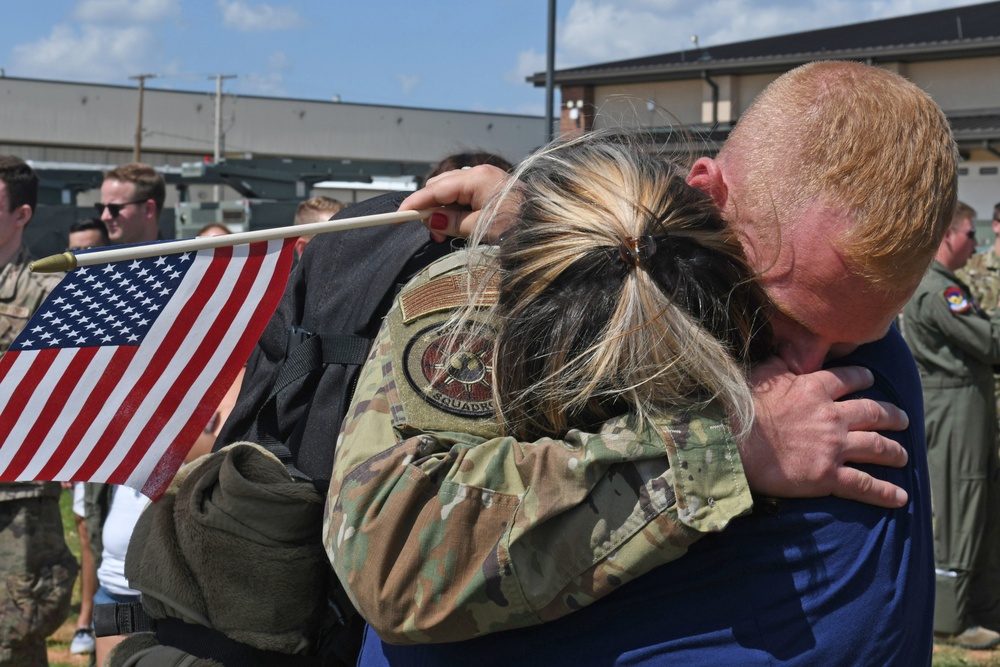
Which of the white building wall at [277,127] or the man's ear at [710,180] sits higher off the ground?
the white building wall at [277,127]

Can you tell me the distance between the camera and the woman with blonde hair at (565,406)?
Answer: 1.34 meters

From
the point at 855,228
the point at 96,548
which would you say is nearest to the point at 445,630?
the point at 855,228

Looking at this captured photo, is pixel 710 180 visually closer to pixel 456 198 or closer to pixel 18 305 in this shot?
pixel 456 198

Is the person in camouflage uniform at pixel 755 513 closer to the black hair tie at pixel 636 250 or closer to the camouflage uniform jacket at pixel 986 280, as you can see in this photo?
the black hair tie at pixel 636 250

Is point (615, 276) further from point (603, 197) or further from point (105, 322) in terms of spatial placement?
point (105, 322)

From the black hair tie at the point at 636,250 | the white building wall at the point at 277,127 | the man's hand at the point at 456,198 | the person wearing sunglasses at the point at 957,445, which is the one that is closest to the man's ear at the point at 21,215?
the man's hand at the point at 456,198

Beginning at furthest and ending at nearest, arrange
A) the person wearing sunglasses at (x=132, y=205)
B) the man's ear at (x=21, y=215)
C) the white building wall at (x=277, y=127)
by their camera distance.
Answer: the white building wall at (x=277, y=127) → the person wearing sunglasses at (x=132, y=205) → the man's ear at (x=21, y=215)

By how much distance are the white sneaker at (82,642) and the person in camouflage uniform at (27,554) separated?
1.83 metres

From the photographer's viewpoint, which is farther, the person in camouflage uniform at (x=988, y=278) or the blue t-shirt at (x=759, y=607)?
the person in camouflage uniform at (x=988, y=278)

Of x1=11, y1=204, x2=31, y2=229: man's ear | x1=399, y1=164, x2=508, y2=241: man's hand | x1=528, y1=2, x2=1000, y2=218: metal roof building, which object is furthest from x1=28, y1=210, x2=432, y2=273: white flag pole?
x1=528, y1=2, x2=1000, y2=218: metal roof building

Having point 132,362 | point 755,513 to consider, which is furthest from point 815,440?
point 132,362

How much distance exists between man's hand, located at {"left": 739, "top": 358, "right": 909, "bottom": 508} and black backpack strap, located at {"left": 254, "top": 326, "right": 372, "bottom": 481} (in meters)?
0.73

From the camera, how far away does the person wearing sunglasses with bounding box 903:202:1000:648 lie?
6.30 meters

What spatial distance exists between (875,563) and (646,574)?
314 millimetres
